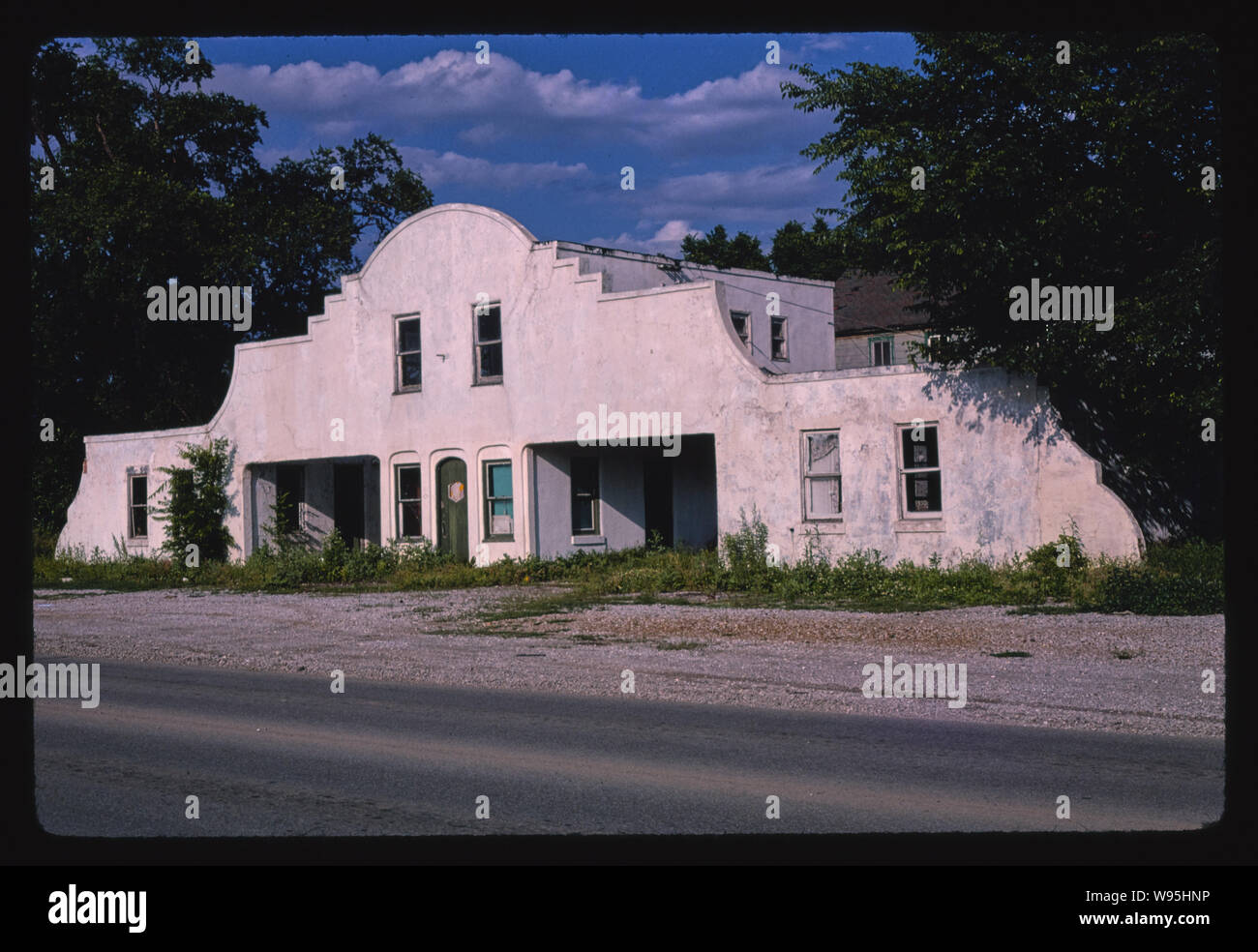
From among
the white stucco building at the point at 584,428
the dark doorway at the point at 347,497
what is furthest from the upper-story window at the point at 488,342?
the dark doorway at the point at 347,497

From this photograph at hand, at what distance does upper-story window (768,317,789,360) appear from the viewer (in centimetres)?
2817

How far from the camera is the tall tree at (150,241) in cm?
3394

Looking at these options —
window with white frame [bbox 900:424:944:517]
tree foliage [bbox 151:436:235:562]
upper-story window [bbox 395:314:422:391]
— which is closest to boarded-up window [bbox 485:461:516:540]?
upper-story window [bbox 395:314:422:391]

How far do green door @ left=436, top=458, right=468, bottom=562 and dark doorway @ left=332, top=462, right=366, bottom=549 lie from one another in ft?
17.2

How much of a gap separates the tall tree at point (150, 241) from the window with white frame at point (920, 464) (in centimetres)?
2087

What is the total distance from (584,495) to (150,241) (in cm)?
1589

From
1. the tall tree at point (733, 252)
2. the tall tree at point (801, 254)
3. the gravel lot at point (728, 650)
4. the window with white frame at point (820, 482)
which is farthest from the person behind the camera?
the tall tree at point (733, 252)

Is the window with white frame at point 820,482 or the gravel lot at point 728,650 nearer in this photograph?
the gravel lot at point 728,650

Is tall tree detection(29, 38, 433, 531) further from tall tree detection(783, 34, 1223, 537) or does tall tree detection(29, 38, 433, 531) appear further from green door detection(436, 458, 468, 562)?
tall tree detection(783, 34, 1223, 537)

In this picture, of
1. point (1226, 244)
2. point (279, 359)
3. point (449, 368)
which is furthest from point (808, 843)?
point (279, 359)

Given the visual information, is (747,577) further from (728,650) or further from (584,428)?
(728,650)

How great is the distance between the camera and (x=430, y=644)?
15.3m

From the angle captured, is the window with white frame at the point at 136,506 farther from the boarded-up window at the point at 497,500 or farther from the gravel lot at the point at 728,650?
the gravel lot at the point at 728,650

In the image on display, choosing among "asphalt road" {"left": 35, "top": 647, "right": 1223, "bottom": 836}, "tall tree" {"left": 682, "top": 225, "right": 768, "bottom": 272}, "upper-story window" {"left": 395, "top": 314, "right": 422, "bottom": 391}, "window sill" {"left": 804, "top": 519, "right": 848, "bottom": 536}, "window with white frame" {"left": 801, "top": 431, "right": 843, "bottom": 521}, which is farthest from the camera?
"tall tree" {"left": 682, "top": 225, "right": 768, "bottom": 272}
